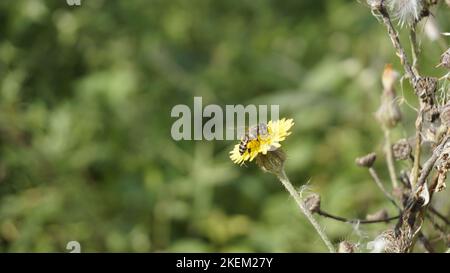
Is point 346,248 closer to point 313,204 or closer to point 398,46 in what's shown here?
point 313,204

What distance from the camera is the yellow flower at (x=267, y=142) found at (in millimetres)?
1181

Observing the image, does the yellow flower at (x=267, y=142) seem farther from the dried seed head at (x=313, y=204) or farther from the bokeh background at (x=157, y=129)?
the bokeh background at (x=157, y=129)

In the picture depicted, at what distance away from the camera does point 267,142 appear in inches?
47.0

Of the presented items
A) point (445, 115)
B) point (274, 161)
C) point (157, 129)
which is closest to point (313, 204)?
point (274, 161)

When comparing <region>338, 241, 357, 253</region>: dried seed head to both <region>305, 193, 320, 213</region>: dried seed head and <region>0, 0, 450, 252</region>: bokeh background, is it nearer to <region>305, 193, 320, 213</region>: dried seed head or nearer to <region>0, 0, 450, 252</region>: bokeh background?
<region>305, 193, 320, 213</region>: dried seed head

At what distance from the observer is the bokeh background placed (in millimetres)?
2730

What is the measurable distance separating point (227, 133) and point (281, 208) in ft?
1.11

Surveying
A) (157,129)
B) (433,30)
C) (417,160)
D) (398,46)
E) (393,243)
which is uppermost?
(157,129)

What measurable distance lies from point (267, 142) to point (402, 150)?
9.6 inches

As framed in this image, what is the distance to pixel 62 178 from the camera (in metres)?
2.75

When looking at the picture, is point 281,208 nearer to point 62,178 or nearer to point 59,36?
point 62,178

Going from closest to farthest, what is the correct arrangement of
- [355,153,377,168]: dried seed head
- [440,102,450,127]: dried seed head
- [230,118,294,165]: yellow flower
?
[440,102,450,127]: dried seed head
[230,118,294,165]: yellow flower
[355,153,377,168]: dried seed head

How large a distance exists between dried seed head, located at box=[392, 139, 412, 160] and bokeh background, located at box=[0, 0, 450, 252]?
4.06 feet

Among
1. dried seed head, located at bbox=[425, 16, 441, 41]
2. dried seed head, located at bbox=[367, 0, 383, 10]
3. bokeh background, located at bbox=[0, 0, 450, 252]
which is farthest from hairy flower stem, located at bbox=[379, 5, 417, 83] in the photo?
bokeh background, located at bbox=[0, 0, 450, 252]
